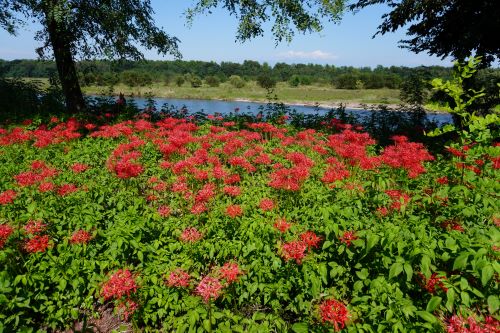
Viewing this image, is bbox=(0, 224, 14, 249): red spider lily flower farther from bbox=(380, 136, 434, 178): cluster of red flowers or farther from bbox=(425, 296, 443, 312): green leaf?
bbox=(380, 136, 434, 178): cluster of red flowers

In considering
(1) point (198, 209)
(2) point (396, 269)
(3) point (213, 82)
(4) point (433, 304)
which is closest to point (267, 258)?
(1) point (198, 209)

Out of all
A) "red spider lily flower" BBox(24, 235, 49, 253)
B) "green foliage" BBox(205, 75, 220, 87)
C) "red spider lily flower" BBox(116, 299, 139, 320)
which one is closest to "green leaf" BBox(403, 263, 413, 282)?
"red spider lily flower" BBox(116, 299, 139, 320)

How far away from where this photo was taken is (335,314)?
9.06 ft

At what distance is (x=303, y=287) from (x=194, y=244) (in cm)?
146

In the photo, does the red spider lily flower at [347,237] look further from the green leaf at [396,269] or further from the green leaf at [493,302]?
the green leaf at [493,302]

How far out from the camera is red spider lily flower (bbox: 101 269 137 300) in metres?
3.19

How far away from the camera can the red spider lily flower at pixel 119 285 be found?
10.5 feet

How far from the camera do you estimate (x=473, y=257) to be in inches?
105

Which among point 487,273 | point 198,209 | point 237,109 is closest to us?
point 487,273

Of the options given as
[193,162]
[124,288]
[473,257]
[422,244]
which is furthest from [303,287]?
[193,162]

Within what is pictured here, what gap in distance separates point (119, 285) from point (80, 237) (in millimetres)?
1012

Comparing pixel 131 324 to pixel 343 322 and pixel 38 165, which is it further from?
pixel 38 165

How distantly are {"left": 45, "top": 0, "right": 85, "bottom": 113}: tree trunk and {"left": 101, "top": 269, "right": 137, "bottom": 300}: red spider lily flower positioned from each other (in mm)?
13212

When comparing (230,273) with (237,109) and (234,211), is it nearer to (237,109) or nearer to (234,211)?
(234,211)
